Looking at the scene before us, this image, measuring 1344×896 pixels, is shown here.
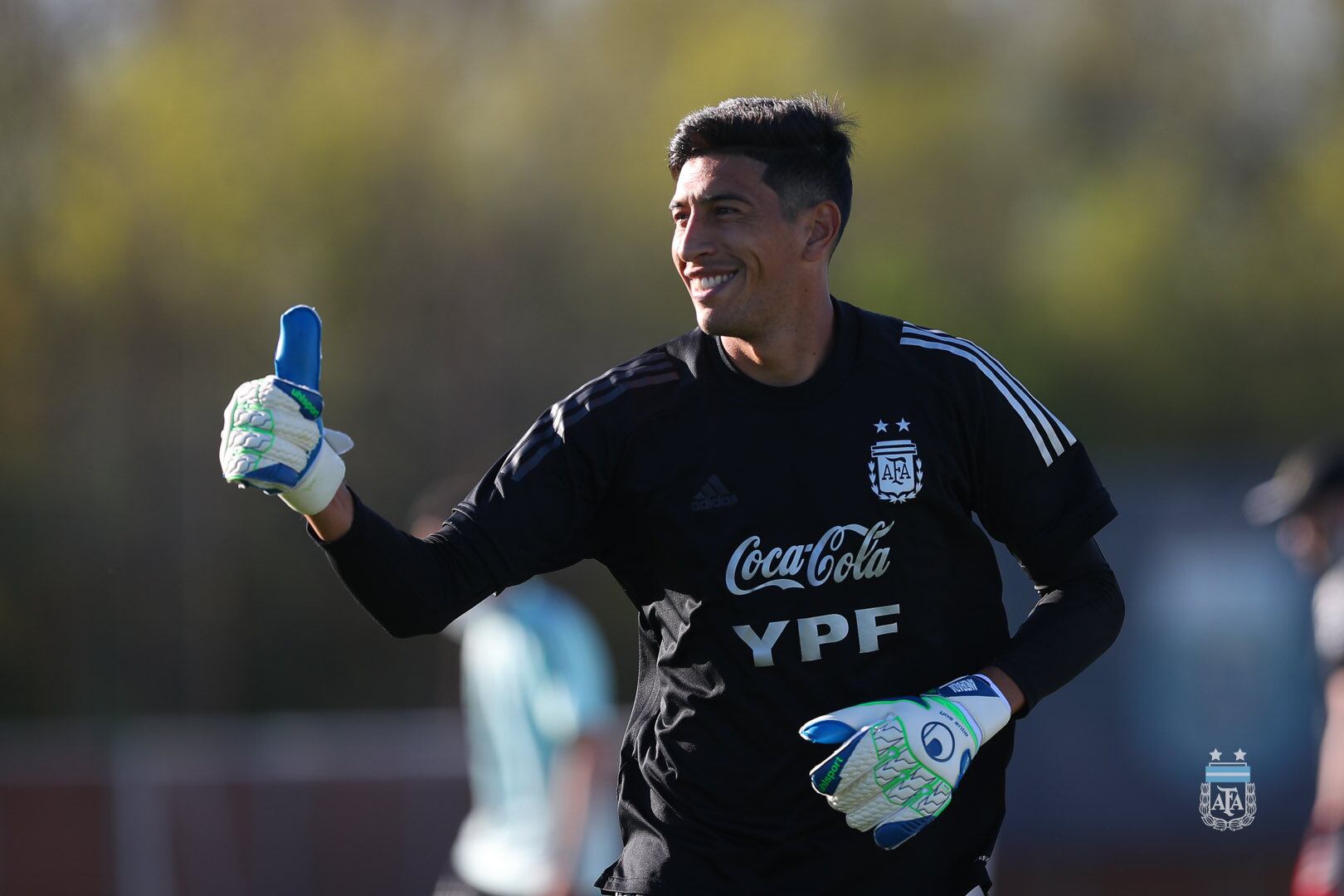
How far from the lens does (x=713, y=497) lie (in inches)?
136

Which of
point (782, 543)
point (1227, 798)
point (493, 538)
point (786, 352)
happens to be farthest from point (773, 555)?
point (1227, 798)

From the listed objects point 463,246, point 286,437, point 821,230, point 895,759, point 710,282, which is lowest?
point 895,759

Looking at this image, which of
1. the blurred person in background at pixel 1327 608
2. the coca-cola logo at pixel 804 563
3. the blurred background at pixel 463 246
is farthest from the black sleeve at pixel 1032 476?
the blurred background at pixel 463 246

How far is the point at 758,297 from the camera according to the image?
353 cm

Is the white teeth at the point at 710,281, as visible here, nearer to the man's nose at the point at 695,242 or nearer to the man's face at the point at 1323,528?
the man's nose at the point at 695,242

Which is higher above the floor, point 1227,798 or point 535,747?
point 535,747

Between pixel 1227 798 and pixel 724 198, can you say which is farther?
pixel 1227 798

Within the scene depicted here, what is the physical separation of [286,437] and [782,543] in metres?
0.98

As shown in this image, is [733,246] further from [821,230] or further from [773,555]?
[773,555]

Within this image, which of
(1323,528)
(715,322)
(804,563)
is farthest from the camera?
(1323,528)

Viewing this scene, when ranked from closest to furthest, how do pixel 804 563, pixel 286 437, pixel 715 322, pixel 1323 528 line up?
Answer: pixel 286 437, pixel 804 563, pixel 715 322, pixel 1323 528

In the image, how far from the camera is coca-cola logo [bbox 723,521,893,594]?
340cm

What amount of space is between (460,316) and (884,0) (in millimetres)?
6325

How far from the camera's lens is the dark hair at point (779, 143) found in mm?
3572
